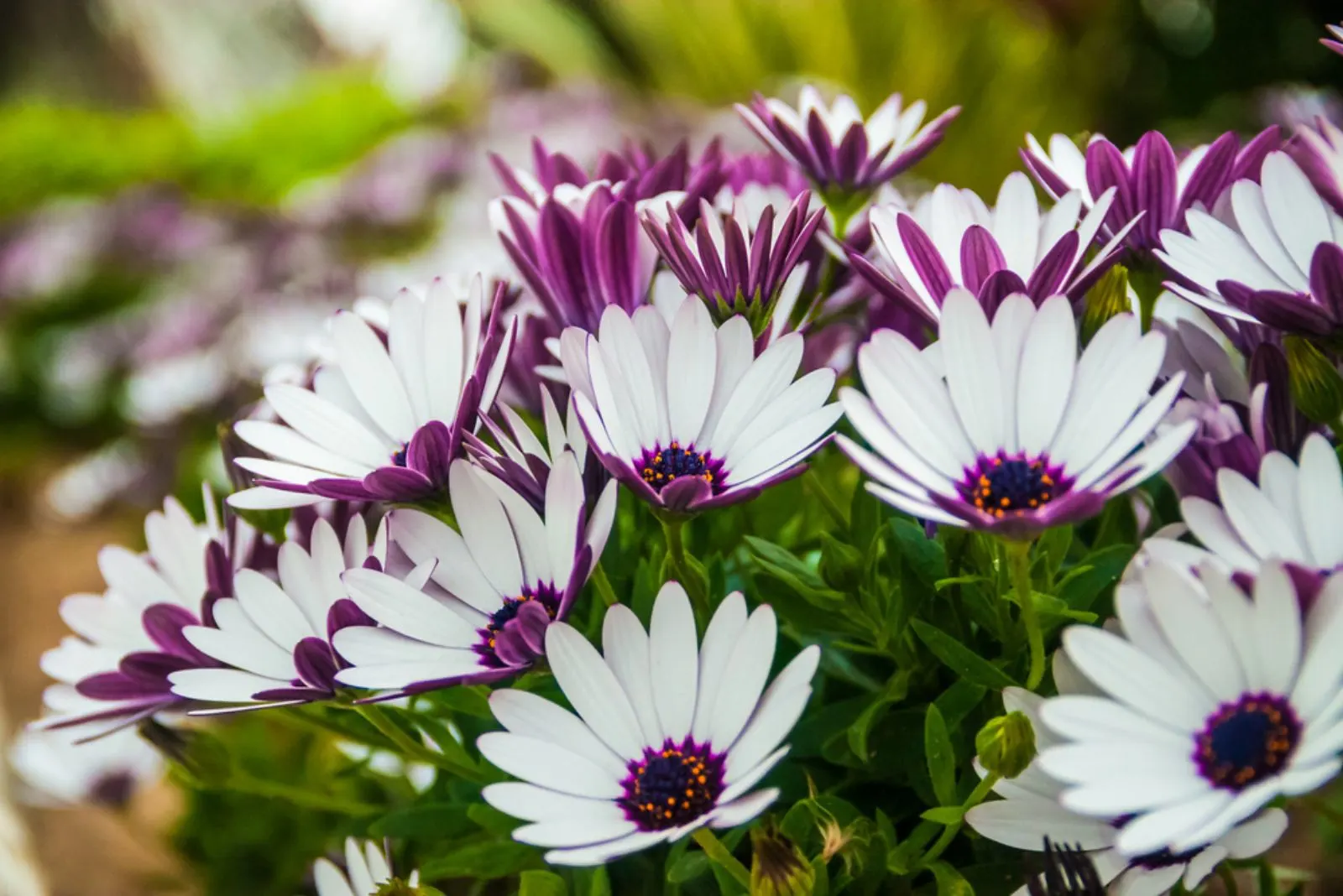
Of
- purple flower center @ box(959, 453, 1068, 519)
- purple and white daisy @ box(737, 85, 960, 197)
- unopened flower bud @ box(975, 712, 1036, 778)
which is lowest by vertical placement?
unopened flower bud @ box(975, 712, 1036, 778)

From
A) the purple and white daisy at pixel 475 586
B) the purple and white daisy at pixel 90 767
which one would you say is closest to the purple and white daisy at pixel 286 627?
the purple and white daisy at pixel 475 586

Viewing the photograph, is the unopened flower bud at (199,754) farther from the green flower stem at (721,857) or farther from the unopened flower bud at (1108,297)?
the unopened flower bud at (1108,297)

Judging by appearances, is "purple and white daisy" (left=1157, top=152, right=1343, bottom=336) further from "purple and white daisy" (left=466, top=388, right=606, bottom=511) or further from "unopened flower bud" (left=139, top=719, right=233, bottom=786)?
"unopened flower bud" (left=139, top=719, right=233, bottom=786)

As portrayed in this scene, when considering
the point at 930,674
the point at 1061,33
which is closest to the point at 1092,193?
the point at 930,674

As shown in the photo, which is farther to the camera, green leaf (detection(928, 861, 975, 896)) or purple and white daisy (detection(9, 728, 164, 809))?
purple and white daisy (detection(9, 728, 164, 809))

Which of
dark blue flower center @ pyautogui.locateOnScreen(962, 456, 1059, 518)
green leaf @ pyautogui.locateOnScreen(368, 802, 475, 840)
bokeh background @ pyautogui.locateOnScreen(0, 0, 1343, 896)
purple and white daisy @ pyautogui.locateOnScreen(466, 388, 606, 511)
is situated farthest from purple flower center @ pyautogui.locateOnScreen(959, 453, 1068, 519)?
bokeh background @ pyautogui.locateOnScreen(0, 0, 1343, 896)

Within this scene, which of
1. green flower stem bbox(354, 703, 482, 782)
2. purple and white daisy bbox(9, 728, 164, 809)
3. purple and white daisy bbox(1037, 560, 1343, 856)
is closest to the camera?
purple and white daisy bbox(1037, 560, 1343, 856)

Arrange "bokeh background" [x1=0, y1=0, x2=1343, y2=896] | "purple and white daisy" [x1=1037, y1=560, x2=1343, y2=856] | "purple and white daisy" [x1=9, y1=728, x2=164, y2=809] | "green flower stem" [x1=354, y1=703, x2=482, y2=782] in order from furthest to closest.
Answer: "bokeh background" [x1=0, y1=0, x2=1343, y2=896] < "purple and white daisy" [x1=9, y1=728, x2=164, y2=809] < "green flower stem" [x1=354, y1=703, x2=482, y2=782] < "purple and white daisy" [x1=1037, y1=560, x2=1343, y2=856]
